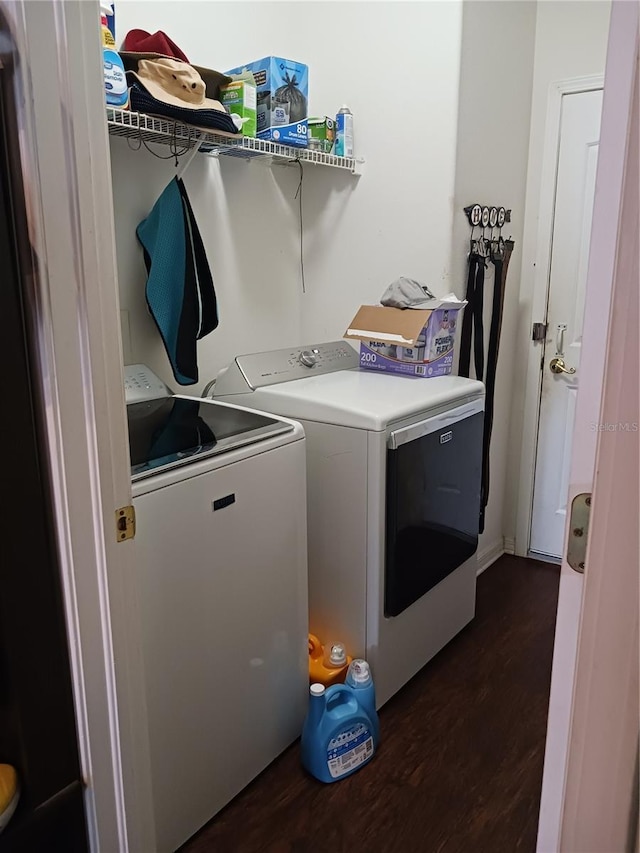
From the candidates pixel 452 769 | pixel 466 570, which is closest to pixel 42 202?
pixel 452 769

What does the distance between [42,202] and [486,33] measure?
209cm

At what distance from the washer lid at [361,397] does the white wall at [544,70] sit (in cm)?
79

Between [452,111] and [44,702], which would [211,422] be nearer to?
[44,702]

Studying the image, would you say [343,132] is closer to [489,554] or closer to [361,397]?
[361,397]

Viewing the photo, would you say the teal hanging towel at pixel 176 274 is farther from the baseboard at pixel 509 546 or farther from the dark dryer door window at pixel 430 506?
the baseboard at pixel 509 546

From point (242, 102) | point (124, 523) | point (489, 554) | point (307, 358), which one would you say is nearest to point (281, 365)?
point (307, 358)

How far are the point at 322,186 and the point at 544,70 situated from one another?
3.36 feet

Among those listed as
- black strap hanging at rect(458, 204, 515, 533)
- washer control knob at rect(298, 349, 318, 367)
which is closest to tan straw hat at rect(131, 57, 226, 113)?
washer control knob at rect(298, 349, 318, 367)

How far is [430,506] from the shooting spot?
2.17 meters

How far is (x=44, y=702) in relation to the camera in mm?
1232

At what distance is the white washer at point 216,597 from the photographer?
1.51 metres

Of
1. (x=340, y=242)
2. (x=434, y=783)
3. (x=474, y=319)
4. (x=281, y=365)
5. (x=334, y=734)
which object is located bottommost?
(x=434, y=783)

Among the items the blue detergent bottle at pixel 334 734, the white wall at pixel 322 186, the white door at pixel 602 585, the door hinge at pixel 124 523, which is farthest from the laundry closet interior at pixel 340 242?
the white door at pixel 602 585

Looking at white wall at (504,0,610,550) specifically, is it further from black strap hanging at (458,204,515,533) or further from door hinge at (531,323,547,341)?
A: black strap hanging at (458,204,515,533)
